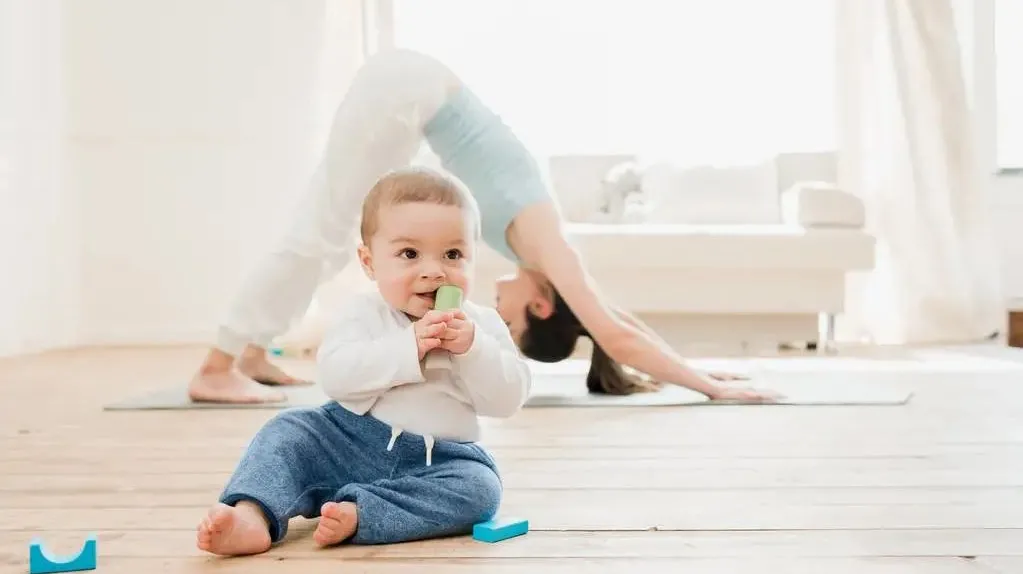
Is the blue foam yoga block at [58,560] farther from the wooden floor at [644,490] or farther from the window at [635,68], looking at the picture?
the window at [635,68]

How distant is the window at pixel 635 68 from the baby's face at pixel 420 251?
3.76 m

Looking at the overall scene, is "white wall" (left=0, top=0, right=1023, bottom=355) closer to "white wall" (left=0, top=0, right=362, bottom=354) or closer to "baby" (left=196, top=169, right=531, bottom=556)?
"white wall" (left=0, top=0, right=362, bottom=354)

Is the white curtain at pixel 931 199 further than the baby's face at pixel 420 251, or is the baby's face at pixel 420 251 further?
the white curtain at pixel 931 199

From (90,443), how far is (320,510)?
A: 0.86 meters

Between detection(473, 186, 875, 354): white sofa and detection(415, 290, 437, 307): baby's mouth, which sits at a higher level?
detection(473, 186, 875, 354): white sofa

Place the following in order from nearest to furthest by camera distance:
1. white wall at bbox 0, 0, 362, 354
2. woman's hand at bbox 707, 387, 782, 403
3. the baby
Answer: the baby
woman's hand at bbox 707, 387, 782, 403
white wall at bbox 0, 0, 362, 354

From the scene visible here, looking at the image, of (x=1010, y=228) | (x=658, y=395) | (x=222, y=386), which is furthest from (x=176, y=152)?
(x=1010, y=228)

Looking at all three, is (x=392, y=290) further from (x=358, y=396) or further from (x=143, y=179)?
(x=143, y=179)

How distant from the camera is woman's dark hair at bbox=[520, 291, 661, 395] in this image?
7.88 feet

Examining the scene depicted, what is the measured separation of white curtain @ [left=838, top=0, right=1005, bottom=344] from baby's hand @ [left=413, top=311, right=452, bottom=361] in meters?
3.69

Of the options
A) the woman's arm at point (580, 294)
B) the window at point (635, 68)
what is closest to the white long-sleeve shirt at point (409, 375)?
the woman's arm at point (580, 294)

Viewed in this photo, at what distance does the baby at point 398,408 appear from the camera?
3.64 ft

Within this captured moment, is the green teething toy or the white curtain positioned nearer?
the green teething toy

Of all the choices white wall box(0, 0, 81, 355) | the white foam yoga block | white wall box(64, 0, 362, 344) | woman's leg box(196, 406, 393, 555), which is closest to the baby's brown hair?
woman's leg box(196, 406, 393, 555)
